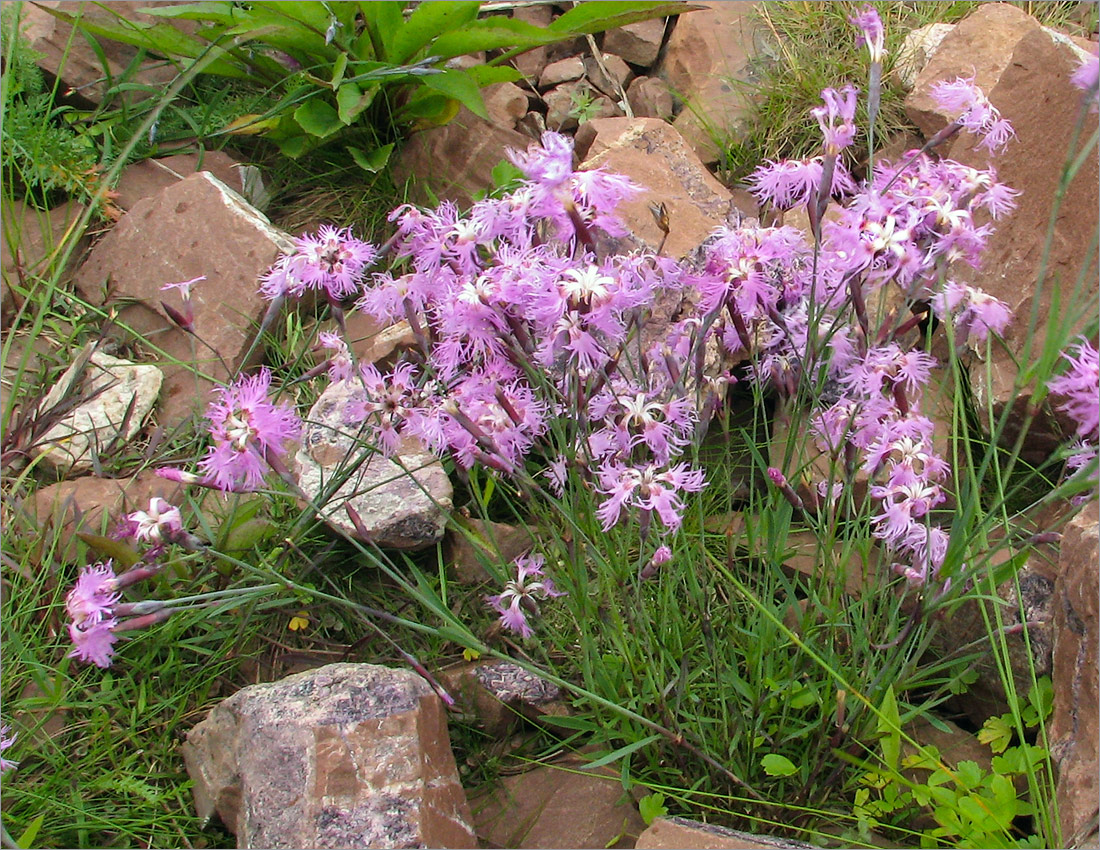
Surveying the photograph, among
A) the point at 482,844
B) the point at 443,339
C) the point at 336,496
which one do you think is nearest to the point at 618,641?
the point at 482,844

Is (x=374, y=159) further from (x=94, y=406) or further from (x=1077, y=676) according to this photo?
(x=1077, y=676)

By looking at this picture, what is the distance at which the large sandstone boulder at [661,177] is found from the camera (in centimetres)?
256

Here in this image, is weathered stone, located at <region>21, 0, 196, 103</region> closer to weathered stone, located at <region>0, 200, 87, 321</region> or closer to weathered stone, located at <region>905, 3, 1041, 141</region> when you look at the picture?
weathered stone, located at <region>0, 200, 87, 321</region>

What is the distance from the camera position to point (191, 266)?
8.93 ft

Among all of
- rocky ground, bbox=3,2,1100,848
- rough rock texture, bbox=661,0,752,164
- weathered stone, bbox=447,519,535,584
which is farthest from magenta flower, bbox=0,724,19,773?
rough rock texture, bbox=661,0,752,164

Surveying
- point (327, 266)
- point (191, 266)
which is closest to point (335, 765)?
point (327, 266)

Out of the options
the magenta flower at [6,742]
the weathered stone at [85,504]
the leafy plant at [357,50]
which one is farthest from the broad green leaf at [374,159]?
the magenta flower at [6,742]

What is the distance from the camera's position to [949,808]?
149 cm

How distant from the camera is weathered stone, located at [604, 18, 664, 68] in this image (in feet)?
11.1

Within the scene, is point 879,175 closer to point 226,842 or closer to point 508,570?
point 508,570

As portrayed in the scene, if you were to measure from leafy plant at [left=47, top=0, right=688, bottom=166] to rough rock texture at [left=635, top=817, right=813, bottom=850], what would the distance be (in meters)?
2.01

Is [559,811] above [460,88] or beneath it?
beneath

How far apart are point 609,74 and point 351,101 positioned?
3.45 feet

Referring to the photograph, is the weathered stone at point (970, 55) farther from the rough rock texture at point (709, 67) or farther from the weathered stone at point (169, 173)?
the weathered stone at point (169, 173)
